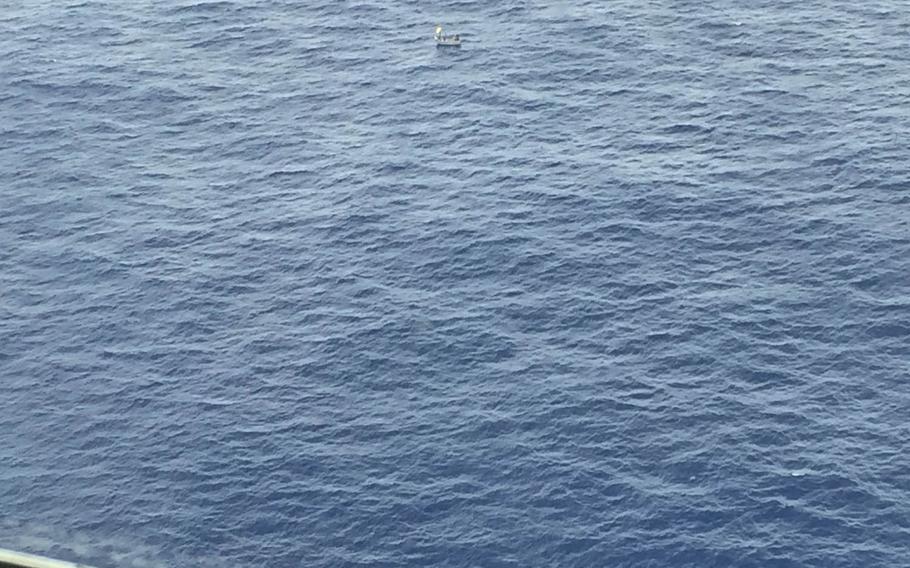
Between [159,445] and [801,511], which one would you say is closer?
[801,511]

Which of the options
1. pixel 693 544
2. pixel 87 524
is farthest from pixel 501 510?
pixel 87 524

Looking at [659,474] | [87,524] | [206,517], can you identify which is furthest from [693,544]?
[87,524]

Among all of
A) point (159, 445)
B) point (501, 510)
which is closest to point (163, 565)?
point (159, 445)

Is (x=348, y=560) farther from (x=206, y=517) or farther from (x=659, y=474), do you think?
(x=659, y=474)

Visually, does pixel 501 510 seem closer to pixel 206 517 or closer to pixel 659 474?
pixel 659 474

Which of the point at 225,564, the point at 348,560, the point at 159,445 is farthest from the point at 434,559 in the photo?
the point at 159,445

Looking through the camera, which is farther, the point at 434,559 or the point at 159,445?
the point at 159,445

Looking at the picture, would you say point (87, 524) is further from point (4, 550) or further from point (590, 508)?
point (590, 508)
